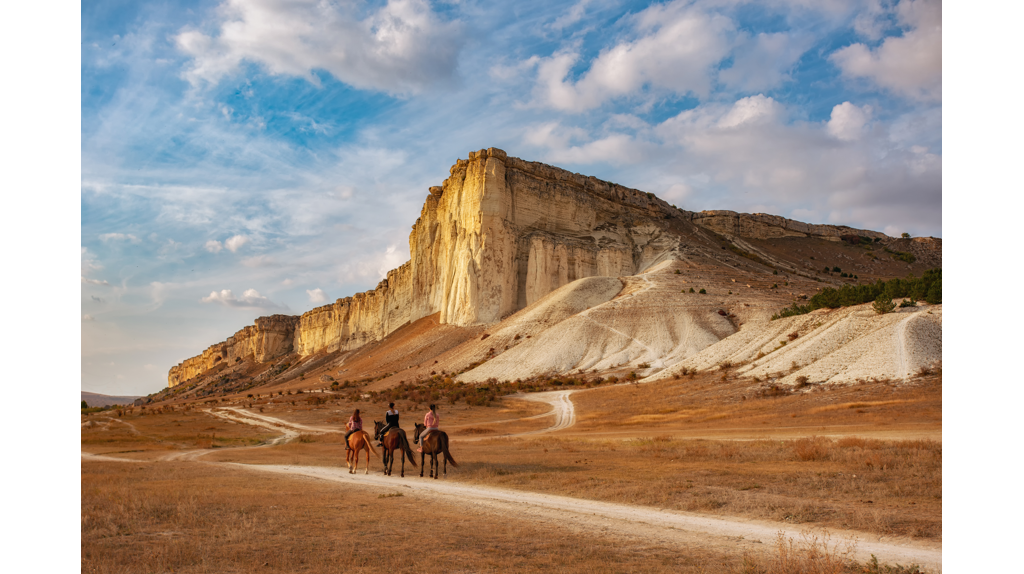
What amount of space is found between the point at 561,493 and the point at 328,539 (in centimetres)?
558

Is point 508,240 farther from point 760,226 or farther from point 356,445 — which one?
point 356,445

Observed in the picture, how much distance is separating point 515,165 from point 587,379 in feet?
125

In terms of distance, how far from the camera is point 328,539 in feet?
25.0

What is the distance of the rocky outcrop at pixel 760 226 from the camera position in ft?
329

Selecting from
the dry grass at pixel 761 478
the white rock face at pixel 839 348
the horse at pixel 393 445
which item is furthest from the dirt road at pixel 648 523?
the white rock face at pixel 839 348

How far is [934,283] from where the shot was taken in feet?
116

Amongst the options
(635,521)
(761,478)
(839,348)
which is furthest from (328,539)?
(839,348)

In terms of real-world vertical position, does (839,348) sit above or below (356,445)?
above

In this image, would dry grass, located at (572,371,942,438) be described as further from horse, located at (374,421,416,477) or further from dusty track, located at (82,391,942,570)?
dusty track, located at (82,391,942,570)

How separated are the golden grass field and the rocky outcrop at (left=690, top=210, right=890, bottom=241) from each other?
78.1 meters

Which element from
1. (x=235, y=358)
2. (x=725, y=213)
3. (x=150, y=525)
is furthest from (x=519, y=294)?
(x=235, y=358)
